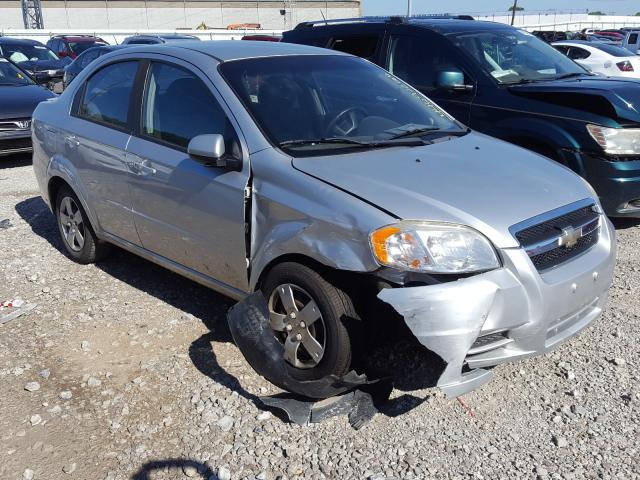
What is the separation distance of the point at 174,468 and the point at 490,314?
5.09 ft

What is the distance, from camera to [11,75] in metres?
10.5

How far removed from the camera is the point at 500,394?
3.47 metres

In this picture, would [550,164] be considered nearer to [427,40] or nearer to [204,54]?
[204,54]

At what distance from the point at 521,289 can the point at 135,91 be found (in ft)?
9.54

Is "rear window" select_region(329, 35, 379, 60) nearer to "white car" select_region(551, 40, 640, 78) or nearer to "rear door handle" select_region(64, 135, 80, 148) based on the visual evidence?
"rear door handle" select_region(64, 135, 80, 148)

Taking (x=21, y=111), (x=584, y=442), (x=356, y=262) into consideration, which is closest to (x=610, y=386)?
(x=584, y=442)

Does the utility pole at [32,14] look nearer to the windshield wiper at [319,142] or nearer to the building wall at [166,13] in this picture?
the building wall at [166,13]

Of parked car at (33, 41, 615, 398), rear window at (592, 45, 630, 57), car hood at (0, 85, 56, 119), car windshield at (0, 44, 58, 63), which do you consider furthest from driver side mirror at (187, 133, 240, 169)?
car windshield at (0, 44, 58, 63)

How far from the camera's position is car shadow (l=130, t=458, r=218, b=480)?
292cm

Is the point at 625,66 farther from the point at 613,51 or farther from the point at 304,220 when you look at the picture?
the point at 304,220

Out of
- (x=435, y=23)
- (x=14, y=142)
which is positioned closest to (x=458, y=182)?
(x=435, y=23)

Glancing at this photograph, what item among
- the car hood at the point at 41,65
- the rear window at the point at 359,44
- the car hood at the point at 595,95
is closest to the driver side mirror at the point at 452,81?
the car hood at the point at 595,95

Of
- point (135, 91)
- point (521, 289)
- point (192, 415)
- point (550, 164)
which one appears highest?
point (135, 91)

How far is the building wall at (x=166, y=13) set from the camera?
2238 inches
